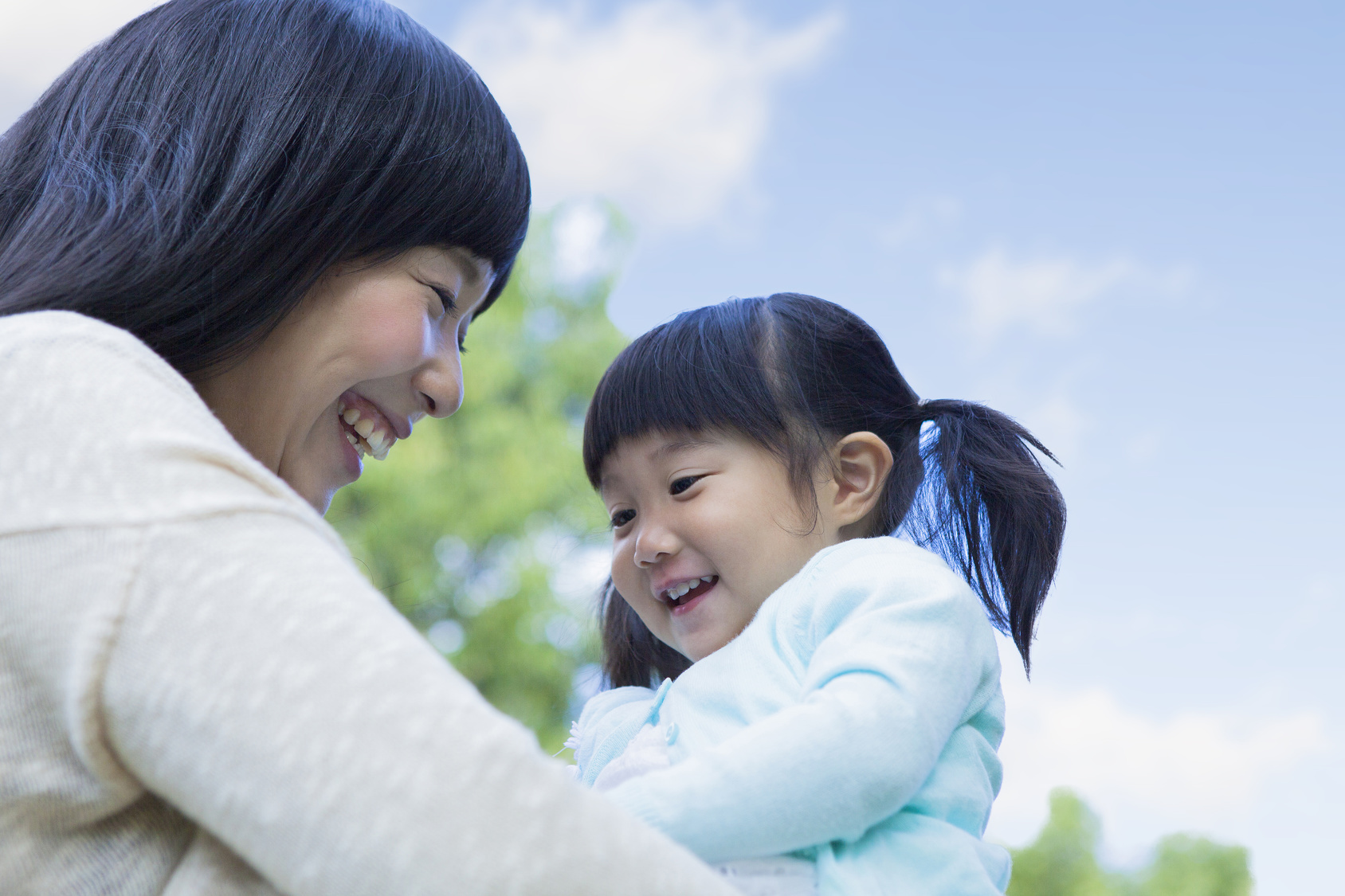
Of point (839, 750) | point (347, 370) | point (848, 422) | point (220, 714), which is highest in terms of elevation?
point (848, 422)

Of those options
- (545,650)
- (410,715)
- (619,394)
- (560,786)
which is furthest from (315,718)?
(545,650)

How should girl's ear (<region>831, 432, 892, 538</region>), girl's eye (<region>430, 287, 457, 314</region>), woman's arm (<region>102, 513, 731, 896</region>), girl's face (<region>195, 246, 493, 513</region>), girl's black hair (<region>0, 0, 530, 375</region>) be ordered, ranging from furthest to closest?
girl's ear (<region>831, 432, 892, 538</region>), girl's eye (<region>430, 287, 457, 314</region>), girl's face (<region>195, 246, 493, 513</region>), girl's black hair (<region>0, 0, 530, 375</region>), woman's arm (<region>102, 513, 731, 896</region>)

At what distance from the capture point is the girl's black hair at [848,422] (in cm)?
203

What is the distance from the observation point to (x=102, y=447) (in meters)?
0.83

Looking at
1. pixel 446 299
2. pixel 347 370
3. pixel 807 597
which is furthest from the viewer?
pixel 807 597

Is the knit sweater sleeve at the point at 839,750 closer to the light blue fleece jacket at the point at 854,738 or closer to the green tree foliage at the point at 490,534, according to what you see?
the light blue fleece jacket at the point at 854,738

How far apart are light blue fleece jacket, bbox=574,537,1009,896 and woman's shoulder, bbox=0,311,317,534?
2.11ft

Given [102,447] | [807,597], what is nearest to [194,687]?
[102,447]

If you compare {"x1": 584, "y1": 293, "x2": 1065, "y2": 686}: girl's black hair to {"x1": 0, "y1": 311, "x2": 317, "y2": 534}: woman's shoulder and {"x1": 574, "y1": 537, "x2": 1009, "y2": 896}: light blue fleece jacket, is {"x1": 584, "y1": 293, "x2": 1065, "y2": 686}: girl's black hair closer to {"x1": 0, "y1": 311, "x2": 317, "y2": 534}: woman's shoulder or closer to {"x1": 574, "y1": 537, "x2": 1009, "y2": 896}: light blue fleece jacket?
{"x1": 574, "y1": 537, "x2": 1009, "y2": 896}: light blue fleece jacket

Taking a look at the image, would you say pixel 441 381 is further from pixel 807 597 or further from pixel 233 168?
pixel 807 597

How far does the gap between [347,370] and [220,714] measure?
0.75 m

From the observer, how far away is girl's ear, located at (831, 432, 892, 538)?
6.87 ft

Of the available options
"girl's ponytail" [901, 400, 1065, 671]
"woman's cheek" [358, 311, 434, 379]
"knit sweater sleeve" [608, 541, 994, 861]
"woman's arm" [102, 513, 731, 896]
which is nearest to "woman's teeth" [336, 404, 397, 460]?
"woman's cheek" [358, 311, 434, 379]

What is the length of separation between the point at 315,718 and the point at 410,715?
60 mm
